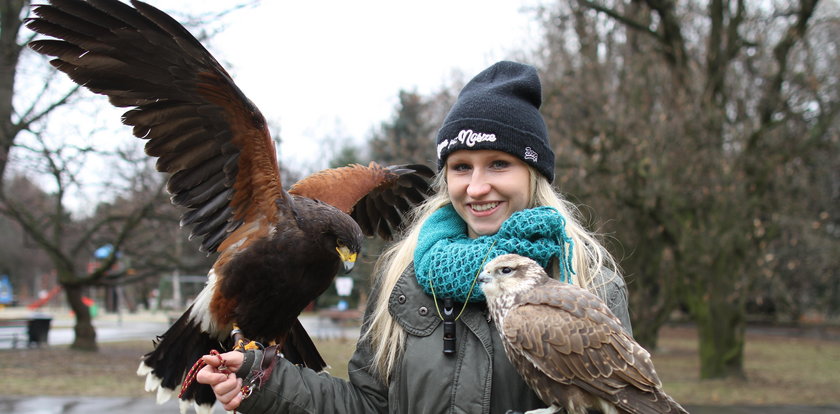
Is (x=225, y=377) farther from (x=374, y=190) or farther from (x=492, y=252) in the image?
(x=374, y=190)

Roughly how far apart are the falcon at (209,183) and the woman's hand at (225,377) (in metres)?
0.63

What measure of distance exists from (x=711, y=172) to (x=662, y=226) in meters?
1.25

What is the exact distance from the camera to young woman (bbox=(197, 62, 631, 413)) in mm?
2133

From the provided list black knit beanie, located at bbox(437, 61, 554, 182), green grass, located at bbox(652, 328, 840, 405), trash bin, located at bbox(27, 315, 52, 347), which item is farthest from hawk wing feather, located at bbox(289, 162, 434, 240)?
trash bin, located at bbox(27, 315, 52, 347)

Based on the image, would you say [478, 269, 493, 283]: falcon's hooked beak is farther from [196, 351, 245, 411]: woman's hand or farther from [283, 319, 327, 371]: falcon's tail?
[283, 319, 327, 371]: falcon's tail

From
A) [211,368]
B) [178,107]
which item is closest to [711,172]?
[178,107]

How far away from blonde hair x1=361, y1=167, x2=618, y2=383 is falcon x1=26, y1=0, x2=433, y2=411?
0.43 metres

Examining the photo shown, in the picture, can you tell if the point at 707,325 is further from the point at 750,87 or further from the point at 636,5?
the point at 636,5

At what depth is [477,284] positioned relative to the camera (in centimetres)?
215

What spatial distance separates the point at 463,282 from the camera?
2.14m

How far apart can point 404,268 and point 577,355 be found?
81 cm

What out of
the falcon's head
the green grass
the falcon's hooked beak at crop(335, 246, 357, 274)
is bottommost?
the green grass

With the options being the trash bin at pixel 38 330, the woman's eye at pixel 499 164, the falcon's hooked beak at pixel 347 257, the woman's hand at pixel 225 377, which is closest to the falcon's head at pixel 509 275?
the woman's eye at pixel 499 164

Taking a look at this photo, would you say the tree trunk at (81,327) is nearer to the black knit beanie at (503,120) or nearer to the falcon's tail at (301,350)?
the falcon's tail at (301,350)
